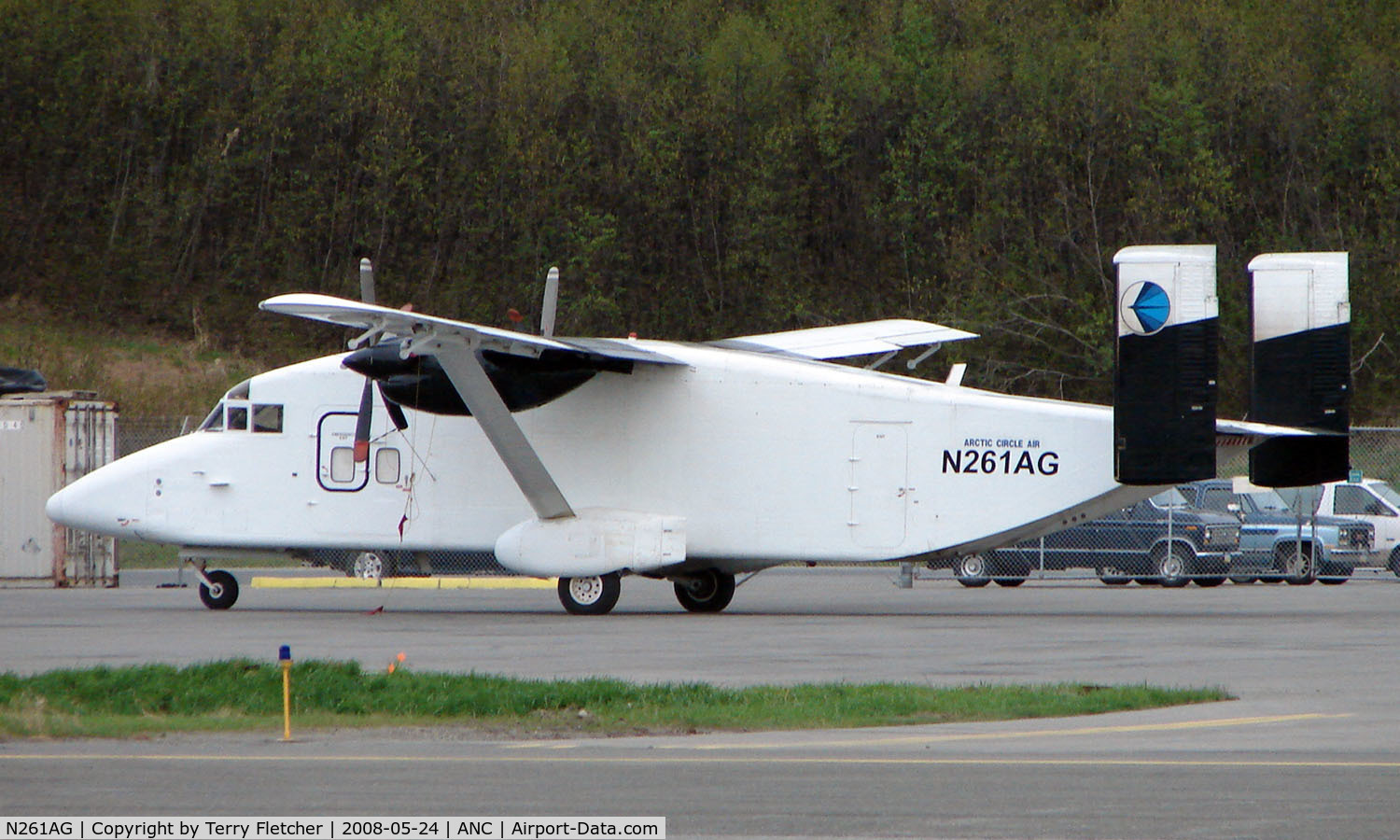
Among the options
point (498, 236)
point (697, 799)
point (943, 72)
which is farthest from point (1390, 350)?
point (697, 799)

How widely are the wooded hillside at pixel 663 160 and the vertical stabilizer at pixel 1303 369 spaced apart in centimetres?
3065

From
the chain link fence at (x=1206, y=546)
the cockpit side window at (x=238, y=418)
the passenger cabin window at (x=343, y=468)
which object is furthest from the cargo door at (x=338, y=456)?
the chain link fence at (x=1206, y=546)

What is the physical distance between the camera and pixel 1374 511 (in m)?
28.6

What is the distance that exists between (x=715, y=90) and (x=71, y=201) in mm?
23394

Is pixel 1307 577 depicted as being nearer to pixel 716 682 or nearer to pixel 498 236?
pixel 716 682

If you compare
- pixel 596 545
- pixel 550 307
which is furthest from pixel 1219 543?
pixel 550 307

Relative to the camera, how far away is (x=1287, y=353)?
19391 mm

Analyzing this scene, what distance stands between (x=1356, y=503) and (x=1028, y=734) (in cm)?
2072

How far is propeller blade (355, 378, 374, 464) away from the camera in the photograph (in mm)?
20594

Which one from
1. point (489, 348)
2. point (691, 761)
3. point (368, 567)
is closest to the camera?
point (691, 761)

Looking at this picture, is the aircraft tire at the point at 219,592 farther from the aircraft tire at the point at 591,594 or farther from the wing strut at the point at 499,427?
the aircraft tire at the point at 591,594

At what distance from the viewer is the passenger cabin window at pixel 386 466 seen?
21.3m

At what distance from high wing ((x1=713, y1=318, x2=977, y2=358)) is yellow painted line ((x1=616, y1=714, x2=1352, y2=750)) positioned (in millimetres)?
11772

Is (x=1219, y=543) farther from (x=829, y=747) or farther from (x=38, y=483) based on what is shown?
(x=38, y=483)
